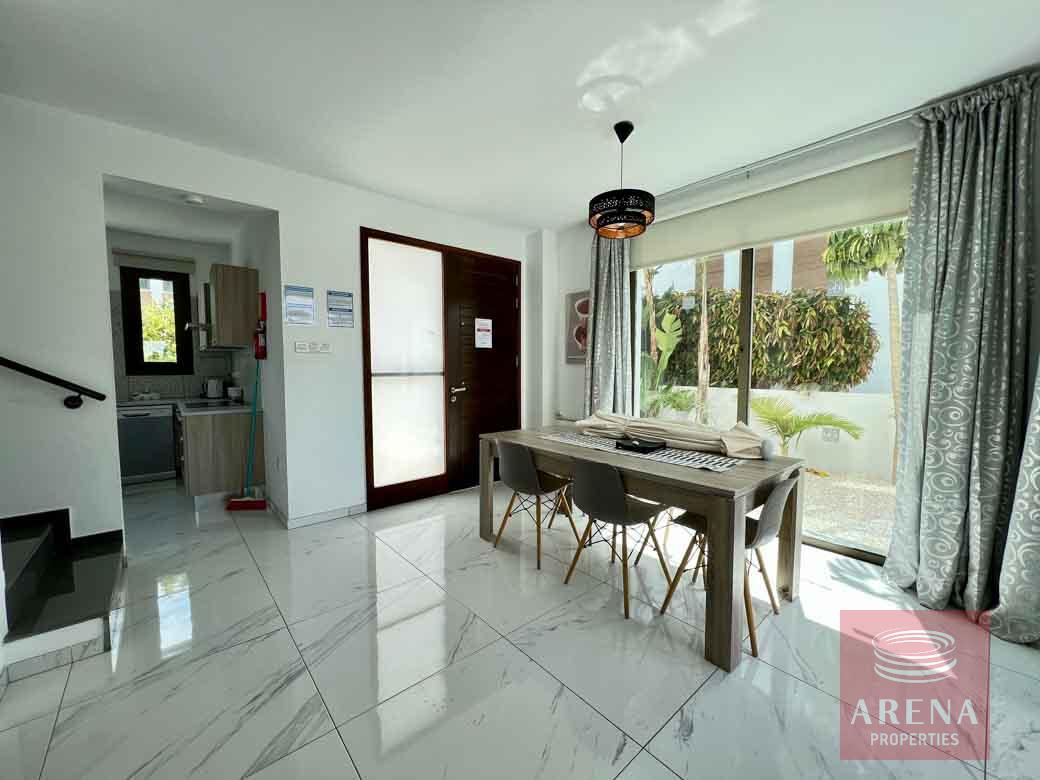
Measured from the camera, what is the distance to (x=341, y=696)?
5.17ft

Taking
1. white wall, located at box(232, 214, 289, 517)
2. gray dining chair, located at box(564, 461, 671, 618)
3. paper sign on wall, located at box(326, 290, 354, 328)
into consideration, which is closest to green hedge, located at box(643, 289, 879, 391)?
gray dining chair, located at box(564, 461, 671, 618)

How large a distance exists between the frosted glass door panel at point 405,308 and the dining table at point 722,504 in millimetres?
1787

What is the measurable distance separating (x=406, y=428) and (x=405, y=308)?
1.06 meters

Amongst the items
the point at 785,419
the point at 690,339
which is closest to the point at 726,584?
the point at 785,419

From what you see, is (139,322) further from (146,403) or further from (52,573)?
(52,573)

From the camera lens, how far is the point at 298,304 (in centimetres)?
308

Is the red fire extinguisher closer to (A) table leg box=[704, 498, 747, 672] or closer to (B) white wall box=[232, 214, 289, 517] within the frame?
(B) white wall box=[232, 214, 289, 517]

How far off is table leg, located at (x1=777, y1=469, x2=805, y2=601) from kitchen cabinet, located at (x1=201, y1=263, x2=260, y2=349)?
3.91 metres

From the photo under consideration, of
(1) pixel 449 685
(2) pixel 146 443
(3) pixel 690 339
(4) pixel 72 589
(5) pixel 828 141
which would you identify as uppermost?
(5) pixel 828 141

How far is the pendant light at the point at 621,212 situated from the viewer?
2.06 meters

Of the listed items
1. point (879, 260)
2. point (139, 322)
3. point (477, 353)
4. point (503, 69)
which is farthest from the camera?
point (139, 322)

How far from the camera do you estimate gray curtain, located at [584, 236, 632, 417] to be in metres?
3.86

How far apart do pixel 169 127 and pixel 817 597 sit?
14.7 ft

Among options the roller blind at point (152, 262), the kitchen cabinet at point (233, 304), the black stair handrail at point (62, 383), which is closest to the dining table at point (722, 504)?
the black stair handrail at point (62, 383)
